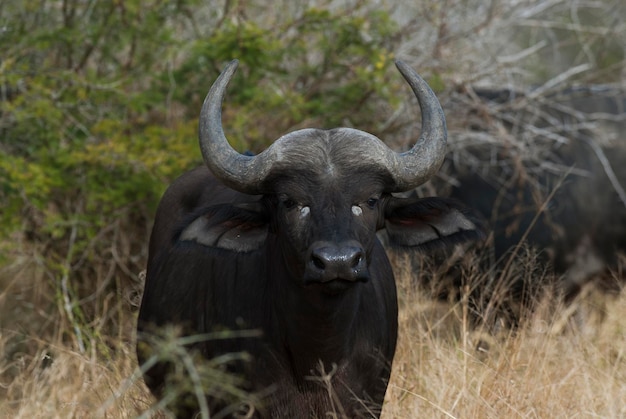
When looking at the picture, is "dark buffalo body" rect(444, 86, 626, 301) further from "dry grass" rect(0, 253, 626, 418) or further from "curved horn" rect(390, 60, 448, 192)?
"curved horn" rect(390, 60, 448, 192)

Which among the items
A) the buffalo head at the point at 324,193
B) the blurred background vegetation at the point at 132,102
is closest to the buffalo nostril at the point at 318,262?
the buffalo head at the point at 324,193

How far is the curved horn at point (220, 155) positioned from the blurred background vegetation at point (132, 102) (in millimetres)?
2734

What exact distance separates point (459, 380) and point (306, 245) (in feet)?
3.86

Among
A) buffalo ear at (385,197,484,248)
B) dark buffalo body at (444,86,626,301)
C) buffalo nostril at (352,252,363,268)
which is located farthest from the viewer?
dark buffalo body at (444,86,626,301)

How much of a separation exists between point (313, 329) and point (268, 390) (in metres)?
0.31

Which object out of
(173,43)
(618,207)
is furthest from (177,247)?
(618,207)

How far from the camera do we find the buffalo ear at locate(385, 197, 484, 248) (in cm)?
452

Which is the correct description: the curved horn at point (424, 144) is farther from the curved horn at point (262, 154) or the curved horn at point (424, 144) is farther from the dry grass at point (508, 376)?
the dry grass at point (508, 376)

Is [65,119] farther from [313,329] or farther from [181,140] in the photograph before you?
[313,329]

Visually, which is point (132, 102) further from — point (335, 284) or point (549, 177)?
point (335, 284)

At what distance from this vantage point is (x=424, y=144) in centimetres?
443

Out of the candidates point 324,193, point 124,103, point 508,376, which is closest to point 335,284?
point 324,193

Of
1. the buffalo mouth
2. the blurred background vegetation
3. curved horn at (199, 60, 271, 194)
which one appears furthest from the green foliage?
the buffalo mouth

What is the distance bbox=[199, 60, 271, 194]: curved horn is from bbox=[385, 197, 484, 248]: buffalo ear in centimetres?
64
